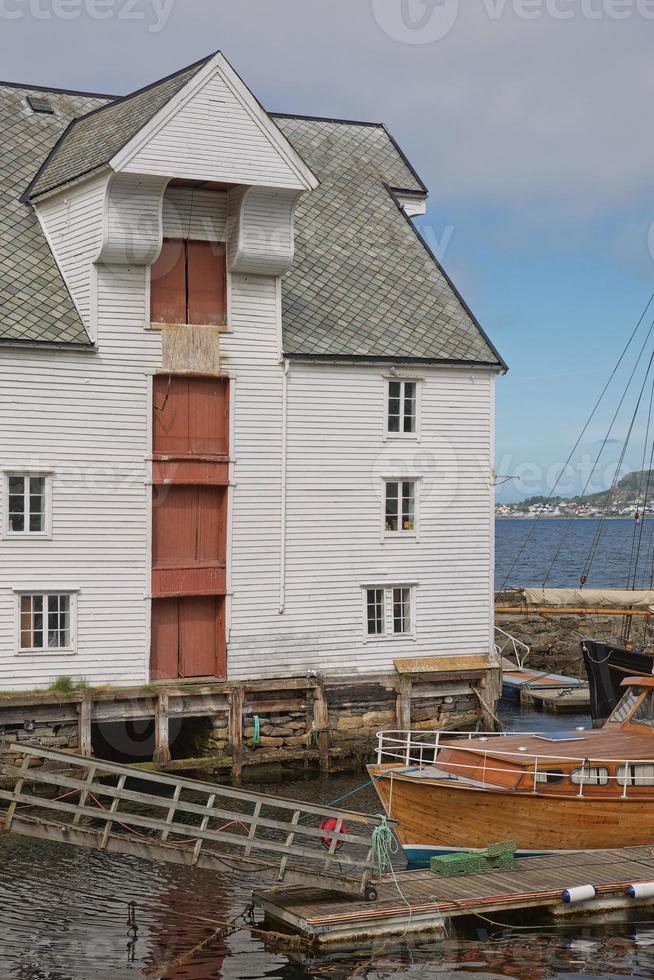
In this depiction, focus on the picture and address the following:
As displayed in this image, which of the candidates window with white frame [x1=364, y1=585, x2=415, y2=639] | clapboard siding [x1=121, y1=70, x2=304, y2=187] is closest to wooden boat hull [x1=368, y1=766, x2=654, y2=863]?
window with white frame [x1=364, y1=585, x2=415, y2=639]

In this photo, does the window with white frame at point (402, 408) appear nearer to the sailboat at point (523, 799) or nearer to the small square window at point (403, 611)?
the small square window at point (403, 611)

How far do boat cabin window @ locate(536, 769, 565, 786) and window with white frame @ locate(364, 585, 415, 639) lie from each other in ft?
32.8

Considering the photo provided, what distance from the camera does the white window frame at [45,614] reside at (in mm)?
32469

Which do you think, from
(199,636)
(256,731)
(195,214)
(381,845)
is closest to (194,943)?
(381,845)

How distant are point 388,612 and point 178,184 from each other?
13.0 metres

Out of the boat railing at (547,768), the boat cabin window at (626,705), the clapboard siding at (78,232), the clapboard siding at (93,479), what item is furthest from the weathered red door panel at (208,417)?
the boat cabin window at (626,705)

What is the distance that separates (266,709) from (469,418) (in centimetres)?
1026

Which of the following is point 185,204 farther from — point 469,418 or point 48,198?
point 469,418

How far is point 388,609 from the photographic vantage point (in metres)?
37.2

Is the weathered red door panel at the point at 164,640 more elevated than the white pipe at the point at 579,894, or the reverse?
the weathered red door panel at the point at 164,640

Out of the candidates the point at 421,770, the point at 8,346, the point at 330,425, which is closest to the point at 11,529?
the point at 8,346

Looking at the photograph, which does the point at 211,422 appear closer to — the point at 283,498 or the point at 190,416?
the point at 190,416

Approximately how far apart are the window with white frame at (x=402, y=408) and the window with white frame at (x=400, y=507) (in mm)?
1480

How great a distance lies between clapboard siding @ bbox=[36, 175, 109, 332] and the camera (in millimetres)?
33562
